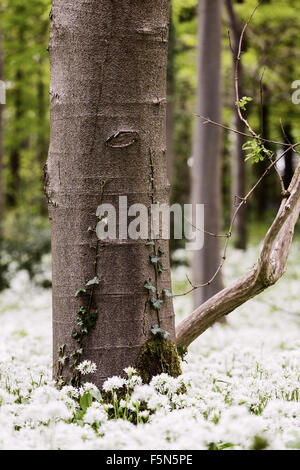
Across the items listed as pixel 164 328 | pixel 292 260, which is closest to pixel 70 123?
pixel 164 328

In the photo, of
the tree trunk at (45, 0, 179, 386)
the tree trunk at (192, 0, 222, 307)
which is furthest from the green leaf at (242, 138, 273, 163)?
the tree trunk at (192, 0, 222, 307)

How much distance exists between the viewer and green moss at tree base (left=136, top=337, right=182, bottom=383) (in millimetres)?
3176

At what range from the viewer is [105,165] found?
316 centimetres

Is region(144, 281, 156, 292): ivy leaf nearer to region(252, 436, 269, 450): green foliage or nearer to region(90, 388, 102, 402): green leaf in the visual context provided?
region(90, 388, 102, 402): green leaf

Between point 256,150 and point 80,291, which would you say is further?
point 256,150

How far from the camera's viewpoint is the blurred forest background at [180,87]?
10650mm

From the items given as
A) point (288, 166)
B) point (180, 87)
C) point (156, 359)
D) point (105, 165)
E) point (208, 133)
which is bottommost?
point (156, 359)

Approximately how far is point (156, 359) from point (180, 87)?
15.8 metres

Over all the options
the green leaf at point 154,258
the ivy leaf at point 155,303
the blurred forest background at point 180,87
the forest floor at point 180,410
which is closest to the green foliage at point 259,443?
the forest floor at point 180,410

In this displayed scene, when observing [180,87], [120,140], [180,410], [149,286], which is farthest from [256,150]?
[180,87]

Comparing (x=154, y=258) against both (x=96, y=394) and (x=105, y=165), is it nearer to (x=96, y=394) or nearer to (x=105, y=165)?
(x=105, y=165)

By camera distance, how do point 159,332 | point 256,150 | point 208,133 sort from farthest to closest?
point 208,133, point 256,150, point 159,332

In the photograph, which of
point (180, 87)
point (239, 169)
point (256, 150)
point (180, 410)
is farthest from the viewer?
point (180, 87)

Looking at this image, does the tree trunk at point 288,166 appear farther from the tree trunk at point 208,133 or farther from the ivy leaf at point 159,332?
the ivy leaf at point 159,332
